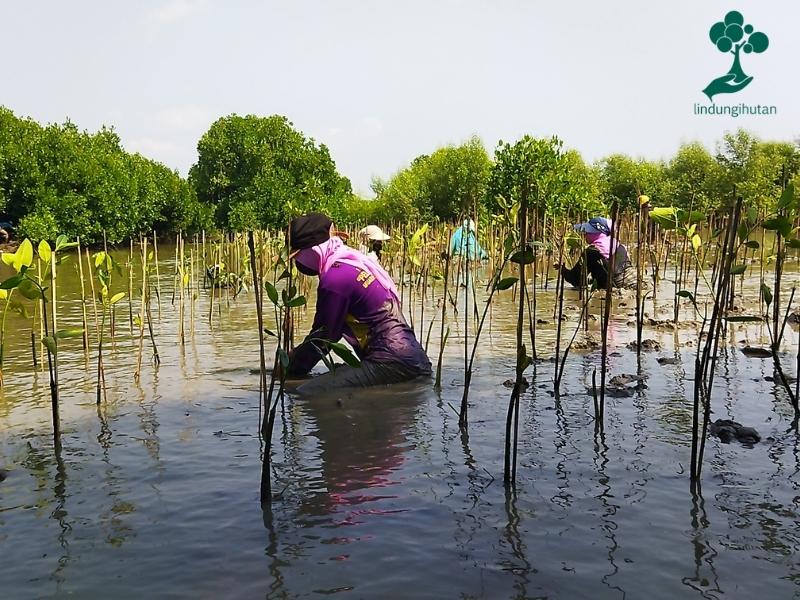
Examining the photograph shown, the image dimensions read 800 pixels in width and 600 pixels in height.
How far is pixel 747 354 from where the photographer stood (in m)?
7.75

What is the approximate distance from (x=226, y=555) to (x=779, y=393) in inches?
187

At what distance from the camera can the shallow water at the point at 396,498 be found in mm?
3275

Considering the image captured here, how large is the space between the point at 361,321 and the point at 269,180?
3859 cm

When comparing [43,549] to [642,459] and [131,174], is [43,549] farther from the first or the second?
[131,174]

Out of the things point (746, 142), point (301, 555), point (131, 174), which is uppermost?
point (746, 142)

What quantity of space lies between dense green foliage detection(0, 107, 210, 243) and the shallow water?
80.2 ft

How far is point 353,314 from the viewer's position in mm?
6434

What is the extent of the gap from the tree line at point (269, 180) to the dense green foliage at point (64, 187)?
0.16ft

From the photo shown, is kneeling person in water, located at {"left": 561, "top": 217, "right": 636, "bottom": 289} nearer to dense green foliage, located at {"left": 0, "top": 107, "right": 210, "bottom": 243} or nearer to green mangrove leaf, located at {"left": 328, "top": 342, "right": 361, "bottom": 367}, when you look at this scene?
green mangrove leaf, located at {"left": 328, "top": 342, "right": 361, "bottom": 367}

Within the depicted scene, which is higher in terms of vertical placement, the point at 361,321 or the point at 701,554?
the point at 361,321

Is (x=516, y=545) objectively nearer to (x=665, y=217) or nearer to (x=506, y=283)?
(x=506, y=283)

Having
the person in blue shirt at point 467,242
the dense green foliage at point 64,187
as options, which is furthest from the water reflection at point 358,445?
the dense green foliage at point 64,187

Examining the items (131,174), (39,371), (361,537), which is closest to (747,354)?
(361,537)

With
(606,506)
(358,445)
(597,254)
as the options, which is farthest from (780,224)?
(597,254)
